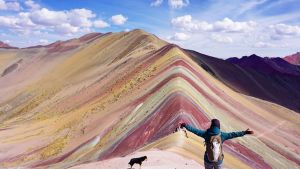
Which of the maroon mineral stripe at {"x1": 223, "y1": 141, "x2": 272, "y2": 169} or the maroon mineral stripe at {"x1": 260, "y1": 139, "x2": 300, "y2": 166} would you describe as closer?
the maroon mineral stripe at {"x1": 223, "y1": 141, "x2": 272, "y2": 169}

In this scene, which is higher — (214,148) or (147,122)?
(214,148)

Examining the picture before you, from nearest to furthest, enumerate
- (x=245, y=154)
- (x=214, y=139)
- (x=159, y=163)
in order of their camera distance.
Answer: (x=214, y=139), (x=159, y=163), (x=245, y=154)

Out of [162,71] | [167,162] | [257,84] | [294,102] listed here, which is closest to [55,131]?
[162,71]

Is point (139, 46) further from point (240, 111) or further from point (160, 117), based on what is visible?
point (160, 117)

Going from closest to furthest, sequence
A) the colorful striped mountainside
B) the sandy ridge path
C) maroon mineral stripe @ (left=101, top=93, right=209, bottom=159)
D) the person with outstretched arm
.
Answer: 1. the person with outstretched arm
2. the sandy ridge path
3. the colorful striped mountainside
4. maroon mineral stripe @ (left=101, top=93, right=209, bottom=159)

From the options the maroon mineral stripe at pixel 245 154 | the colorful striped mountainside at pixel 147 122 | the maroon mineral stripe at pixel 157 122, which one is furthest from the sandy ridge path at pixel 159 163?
the maroon mineral stripe at pixel 245 154

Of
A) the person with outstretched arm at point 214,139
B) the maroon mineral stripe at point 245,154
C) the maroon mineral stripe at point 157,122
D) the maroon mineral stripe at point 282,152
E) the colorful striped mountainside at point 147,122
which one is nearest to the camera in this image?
the person with outstretched arm at point 214,139

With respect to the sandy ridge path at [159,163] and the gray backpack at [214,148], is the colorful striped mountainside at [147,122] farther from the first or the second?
the gray backpack at [214,148]

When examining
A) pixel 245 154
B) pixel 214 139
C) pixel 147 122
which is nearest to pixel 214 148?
pixel 214 139

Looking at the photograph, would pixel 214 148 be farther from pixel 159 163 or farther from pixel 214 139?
pixel 159 163

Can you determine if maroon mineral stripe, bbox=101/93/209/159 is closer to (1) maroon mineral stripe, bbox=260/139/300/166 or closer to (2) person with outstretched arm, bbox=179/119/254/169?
(1) maroon mineral stripe, bbox=260/139/300/166

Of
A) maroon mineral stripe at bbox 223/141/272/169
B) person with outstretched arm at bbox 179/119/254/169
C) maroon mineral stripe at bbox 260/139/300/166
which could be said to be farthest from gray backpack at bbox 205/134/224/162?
maroon mineral stripe at bbox 260/139/300/166
